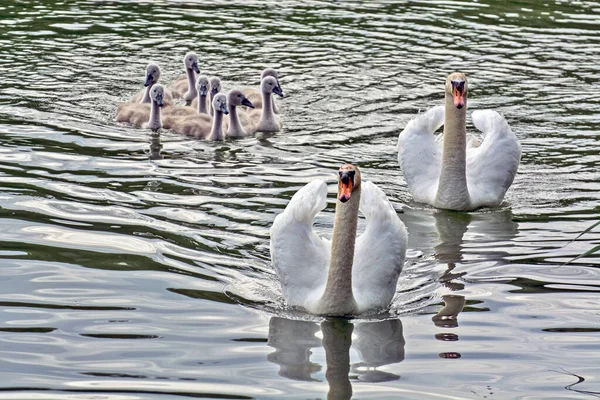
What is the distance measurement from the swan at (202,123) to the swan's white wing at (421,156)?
3174 millimetres

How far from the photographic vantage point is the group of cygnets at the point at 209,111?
14.3 meters

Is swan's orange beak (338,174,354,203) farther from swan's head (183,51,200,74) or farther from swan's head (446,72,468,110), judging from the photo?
swan's head (183,51,200,74)

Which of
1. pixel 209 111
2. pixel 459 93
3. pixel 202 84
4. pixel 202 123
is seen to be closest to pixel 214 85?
pixel 202 84

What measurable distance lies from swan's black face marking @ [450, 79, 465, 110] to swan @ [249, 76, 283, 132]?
12.6 feet

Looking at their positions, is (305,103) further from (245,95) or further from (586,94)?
(586,94)

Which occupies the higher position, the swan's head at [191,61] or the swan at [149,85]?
the swan's head at [191,61]

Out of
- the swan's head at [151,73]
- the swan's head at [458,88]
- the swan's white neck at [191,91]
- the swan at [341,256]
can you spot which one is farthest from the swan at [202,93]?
the swan at [341,256]

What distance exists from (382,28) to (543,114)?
18.3 ft

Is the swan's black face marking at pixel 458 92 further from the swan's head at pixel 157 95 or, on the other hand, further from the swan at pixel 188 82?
the swan at pixel 188 82

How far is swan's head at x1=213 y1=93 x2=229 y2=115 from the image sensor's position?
1414 cm

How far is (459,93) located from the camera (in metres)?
10.9

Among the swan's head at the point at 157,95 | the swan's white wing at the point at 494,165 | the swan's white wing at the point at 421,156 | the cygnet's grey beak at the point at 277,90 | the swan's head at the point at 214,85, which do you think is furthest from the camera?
the swan's head at the point at 214,85

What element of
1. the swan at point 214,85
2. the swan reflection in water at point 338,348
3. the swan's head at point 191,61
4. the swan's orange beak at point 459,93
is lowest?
the swan reflection in water at point 338,348

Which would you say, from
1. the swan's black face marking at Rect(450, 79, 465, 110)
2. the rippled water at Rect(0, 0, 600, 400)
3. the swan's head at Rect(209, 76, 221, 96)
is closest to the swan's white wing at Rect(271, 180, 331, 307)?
the rippled water at Rect(0, 0, 600, 400)
